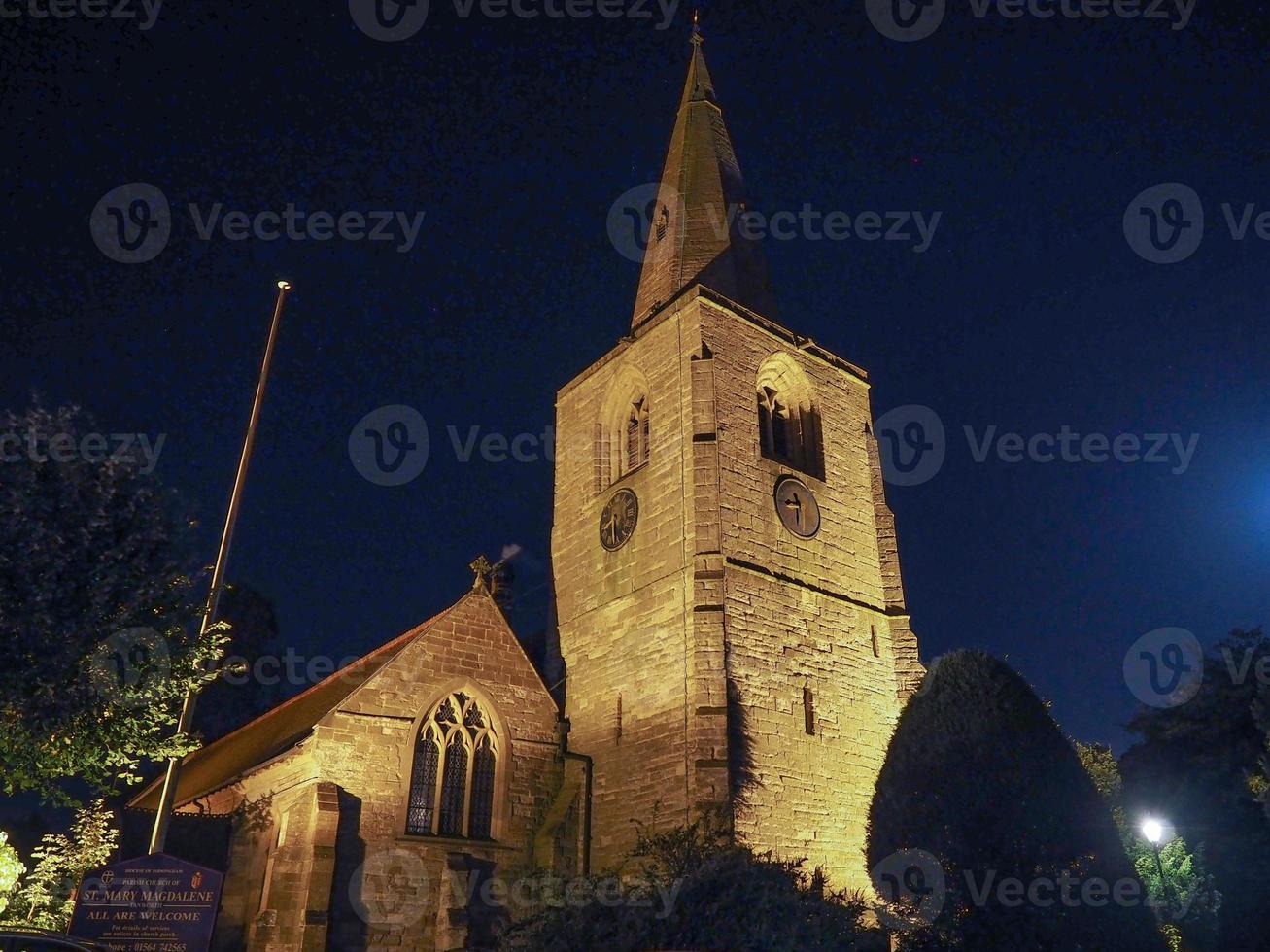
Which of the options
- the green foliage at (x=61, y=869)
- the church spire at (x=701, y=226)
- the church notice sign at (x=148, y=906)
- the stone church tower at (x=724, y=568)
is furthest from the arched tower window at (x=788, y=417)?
the green foliage at (x=61, y=869)

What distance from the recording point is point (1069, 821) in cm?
1403

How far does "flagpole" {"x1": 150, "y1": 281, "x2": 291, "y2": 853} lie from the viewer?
45.3 ft

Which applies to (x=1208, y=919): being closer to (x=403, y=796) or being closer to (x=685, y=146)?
(x=403, y=796)

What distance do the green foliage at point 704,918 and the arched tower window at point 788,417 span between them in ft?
42.2

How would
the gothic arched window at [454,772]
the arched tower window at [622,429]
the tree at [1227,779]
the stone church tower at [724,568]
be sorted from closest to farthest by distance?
the gothic arched window at [454,772] < the stone church tower at [724,568] < the arched tower window at [622,429] < the tree at [1227,779]

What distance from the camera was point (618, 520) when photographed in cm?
2300

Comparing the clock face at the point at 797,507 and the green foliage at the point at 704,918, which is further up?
the clock face at the point at 797,507

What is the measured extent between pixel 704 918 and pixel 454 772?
9.38m

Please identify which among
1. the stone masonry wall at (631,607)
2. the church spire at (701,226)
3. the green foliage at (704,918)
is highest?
the church spire at (701,226)

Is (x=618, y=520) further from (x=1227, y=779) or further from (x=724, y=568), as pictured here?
(x=1227, y=779)

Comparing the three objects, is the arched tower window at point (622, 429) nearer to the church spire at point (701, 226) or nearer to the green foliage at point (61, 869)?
the church spire at point (701, 226)

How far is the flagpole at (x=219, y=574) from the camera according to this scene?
45.3 ft

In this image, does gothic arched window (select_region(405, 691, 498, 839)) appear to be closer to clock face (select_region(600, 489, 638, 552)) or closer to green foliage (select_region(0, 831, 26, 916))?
clock face (select_region(600, 489, 638, 552))

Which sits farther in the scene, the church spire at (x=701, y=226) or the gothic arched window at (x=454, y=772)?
the church spire at (x=701, y=226)
